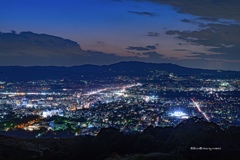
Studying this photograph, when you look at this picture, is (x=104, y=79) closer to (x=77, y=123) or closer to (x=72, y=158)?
(x=77, y=123)

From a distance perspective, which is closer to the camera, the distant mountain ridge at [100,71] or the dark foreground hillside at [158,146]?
the dark foreground hillside at [158,146]

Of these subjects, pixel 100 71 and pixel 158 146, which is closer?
pixel 158 146

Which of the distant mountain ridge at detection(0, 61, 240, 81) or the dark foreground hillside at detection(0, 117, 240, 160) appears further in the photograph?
the distant mountain ridge at detection(0, 61, 240, 81)

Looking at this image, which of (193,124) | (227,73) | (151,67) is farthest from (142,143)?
(151,67)
